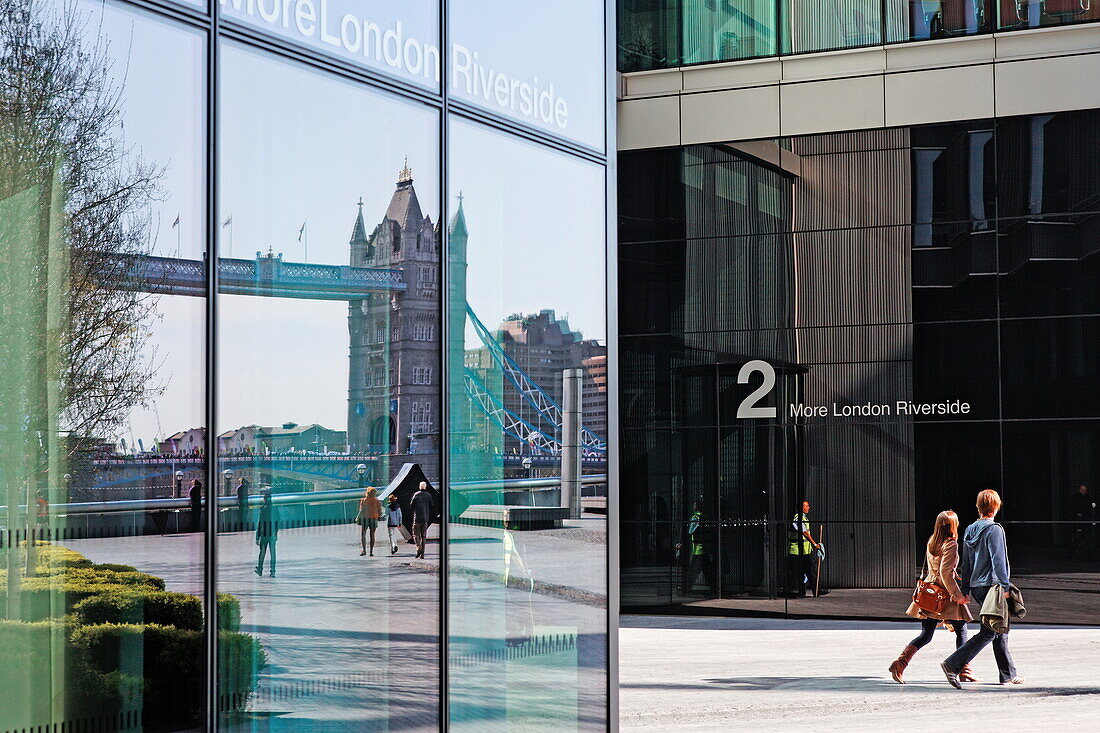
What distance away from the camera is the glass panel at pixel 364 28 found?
5727 mm

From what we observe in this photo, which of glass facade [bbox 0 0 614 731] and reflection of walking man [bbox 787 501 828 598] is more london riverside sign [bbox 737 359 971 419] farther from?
glass facade [bbox 0 0 614 731]

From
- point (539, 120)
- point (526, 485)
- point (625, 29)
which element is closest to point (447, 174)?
point (539, 120)

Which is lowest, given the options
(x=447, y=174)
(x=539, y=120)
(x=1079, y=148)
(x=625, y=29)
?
(x=447, y=174)

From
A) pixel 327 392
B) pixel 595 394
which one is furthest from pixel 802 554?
pixel 327 392

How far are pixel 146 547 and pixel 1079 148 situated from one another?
1856cm

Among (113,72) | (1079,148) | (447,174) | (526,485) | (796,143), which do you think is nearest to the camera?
(113,72)

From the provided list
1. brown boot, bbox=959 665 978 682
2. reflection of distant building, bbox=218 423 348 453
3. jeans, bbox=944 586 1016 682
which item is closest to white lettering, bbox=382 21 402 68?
reflection of distant building, bbox=218 423 348 453

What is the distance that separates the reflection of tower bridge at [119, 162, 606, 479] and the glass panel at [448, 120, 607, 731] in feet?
0.08

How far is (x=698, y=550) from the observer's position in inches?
836

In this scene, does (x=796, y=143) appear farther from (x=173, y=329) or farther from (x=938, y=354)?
(x=173, y=329)

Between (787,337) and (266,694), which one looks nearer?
(266,694)

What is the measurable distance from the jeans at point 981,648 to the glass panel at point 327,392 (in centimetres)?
712

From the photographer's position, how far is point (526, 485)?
291 inches

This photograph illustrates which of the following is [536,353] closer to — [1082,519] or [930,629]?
[930,629]
